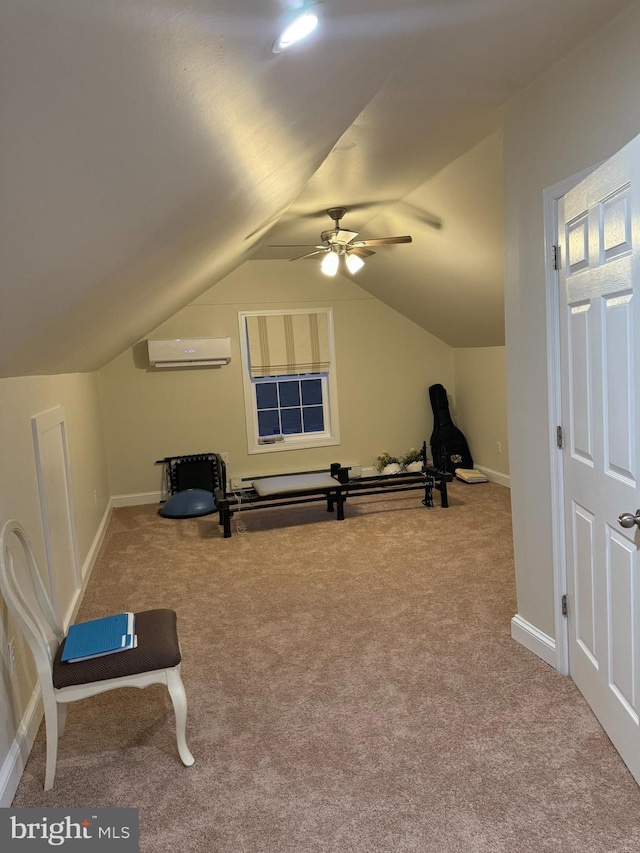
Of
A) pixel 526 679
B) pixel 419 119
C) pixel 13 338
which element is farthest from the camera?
pixel 419 119

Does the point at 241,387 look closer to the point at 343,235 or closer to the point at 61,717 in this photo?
the point at 343,235

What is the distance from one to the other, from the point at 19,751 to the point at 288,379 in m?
5.29

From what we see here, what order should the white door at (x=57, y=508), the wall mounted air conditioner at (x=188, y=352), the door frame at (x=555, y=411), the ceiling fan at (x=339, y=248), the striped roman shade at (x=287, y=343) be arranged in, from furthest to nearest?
the striped roman shade at (x=287, y=343) < the wall mounted air conditioner at (x=188, y=352) < the ceiling fan at (x=339, y=248) < the white door at (x=57, y=508) < the door frame at (x=555, y=411)

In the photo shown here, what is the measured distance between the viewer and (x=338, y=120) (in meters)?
2.56

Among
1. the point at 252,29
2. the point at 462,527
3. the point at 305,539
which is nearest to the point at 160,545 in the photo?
the point at 305,539

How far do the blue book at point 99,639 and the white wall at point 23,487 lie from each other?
0.83 ft

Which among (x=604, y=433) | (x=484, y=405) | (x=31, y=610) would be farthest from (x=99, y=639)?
(x=484, y=405)

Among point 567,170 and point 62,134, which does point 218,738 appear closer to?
point 62,134

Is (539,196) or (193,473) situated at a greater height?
(539,196)

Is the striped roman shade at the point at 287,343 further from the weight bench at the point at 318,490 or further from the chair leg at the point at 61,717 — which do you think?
the chair leg at the point at 61,717

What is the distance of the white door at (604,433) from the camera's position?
1911 millimetres

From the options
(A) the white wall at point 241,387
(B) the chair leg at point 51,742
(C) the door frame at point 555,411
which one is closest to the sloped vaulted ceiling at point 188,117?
(C) the door frame at point 555,411

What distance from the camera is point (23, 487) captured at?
9.29 feet

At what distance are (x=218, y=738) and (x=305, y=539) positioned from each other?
8.87 feet
